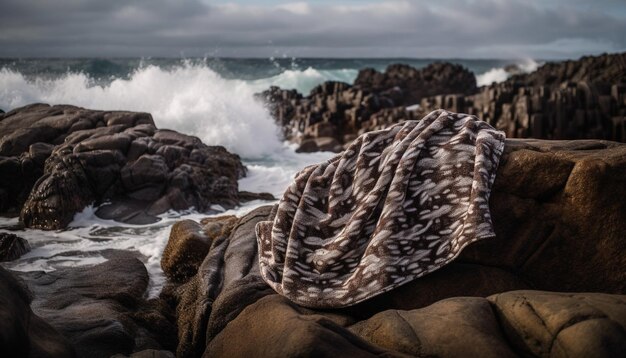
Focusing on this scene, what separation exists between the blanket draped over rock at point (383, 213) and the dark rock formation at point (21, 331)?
4.65ft

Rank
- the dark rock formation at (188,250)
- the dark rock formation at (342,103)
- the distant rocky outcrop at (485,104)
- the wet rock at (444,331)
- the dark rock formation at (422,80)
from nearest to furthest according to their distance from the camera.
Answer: the wet rock at (444,331) < the dark rock formation at (188,250) < the distant rocky outcrop at (485,104) < the dark rock formation at (342,103) < the dark rock formation at (422,80)

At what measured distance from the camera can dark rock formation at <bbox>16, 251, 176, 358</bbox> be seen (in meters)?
3.63

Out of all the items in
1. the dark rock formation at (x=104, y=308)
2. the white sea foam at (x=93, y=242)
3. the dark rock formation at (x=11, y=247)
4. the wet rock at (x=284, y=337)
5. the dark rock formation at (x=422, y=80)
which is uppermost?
the dark rock formation at (x=422, y=80)

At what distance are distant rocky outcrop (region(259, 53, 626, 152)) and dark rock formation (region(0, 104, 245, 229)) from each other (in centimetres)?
832

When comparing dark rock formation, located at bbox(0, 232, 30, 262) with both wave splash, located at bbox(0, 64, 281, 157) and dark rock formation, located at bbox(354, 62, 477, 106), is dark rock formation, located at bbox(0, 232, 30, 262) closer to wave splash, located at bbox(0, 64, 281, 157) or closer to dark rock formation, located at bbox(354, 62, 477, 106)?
wave splash, located at bbox(0, 64, 281, 157)

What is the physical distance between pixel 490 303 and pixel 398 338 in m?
0.60

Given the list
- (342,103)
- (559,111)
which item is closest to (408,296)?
(559,111)

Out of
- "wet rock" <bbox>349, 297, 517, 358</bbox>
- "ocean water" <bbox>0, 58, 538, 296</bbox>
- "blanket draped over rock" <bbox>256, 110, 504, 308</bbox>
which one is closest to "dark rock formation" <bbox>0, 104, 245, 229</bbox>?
"ocean water" <bbox>0, 58, 538, 296</bbox>

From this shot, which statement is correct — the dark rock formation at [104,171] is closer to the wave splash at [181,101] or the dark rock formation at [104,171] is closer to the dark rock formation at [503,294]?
the dark rock formation at [503,294]

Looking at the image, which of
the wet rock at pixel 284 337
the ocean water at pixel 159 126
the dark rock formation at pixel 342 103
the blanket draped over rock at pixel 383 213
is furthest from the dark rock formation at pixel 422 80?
the wet rock at pixel 284 337

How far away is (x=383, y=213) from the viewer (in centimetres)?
368

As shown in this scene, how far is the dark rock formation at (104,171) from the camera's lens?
8.94m

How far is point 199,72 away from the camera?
25547 millimetres

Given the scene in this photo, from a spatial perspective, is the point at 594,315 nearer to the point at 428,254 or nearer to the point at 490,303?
the point at 490,303
